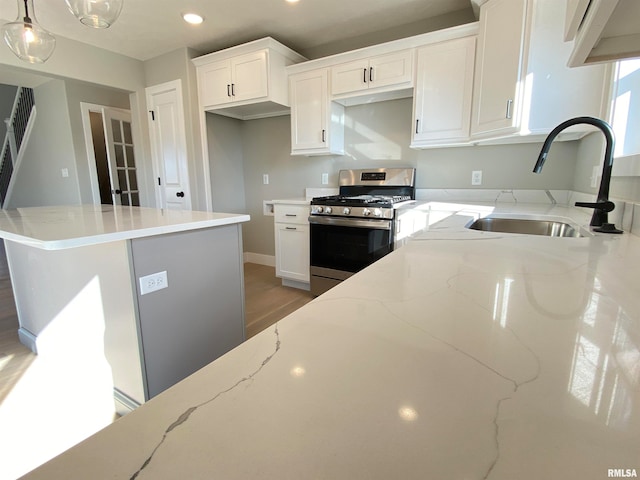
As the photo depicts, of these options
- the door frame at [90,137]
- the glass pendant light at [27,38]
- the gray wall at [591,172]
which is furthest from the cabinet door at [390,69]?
the door frame at [90,137]

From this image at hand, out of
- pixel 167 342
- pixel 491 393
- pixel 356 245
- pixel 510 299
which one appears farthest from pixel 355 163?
pixel 491 393

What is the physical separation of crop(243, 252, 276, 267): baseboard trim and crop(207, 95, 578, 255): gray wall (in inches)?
2.1

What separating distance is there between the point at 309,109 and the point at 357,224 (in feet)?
4.16

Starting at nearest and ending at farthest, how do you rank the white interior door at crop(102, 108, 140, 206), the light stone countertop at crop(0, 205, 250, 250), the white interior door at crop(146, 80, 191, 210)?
the light stone countertop at crop(0, 205, 250, 250), the white interior door at crop(146, 80, 191, 210), the white interior door at crop(102, 108, 140, 206)

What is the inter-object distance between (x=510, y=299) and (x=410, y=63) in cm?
245

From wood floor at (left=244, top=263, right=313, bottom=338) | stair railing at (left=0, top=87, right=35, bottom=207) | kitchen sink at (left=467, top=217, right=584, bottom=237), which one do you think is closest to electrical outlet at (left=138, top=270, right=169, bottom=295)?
wood floor at (left=244, top=263, right=313, bottom=338)

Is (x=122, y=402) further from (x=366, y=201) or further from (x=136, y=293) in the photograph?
(x=366, y=201)

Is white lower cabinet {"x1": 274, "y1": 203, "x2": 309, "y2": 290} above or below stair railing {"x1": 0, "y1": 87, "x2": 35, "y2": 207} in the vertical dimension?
below

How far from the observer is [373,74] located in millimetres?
2615

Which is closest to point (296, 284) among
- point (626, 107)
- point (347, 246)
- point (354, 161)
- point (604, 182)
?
point (347, 246)

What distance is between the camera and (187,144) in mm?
3398

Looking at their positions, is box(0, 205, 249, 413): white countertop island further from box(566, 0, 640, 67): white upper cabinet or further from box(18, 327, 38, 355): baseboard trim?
box(566, 0, 640, 67): white upper cabinet

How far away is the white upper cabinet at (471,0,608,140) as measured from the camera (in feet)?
5.89

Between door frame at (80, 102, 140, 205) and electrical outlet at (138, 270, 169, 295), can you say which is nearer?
electrical outlet at (138, 270, 169, 295)
